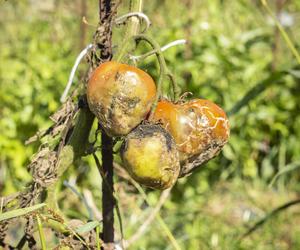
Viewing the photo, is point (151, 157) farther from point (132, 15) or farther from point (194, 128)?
point (132, 15)

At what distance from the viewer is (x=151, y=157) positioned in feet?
3.62

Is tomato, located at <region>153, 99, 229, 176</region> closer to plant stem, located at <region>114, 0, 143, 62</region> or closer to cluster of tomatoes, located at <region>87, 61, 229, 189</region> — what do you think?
cluster of tomatoes, located at <region>87, 61, 229, 189</region>

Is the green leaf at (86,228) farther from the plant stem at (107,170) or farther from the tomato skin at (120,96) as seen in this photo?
the tomato skin at (120,96)

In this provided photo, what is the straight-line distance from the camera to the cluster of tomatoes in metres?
1.11

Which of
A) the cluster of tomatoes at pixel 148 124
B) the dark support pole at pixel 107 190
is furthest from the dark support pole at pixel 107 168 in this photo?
the cluster of tomatoes at pixel 148 124

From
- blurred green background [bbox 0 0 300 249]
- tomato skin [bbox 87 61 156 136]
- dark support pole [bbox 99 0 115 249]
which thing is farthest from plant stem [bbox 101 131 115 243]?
blurred green background [bbox 0 0 300 249]

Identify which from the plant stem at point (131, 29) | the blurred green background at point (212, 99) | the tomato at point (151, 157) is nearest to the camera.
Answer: the tomato at point (151, 157)

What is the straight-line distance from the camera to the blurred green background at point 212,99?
11.7ft

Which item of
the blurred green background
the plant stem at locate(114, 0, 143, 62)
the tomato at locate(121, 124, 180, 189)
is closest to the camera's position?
the tomato at locate(121, 124, 180, 189)

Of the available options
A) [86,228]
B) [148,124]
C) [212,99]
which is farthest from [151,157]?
[212,99]

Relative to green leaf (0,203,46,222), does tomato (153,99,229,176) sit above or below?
above

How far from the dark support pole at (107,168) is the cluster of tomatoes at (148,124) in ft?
0.45

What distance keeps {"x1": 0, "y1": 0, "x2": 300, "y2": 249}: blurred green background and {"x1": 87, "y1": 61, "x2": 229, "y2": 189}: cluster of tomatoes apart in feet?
6.45

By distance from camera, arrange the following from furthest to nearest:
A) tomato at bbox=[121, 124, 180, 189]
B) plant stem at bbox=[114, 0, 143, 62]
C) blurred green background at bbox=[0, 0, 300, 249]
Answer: blurred green background at bbox=[0, 0, 300, 249], plant stem at bbox=[114, 0, 143, 62], tomato at bbox=[121, 124, 180, 189]
